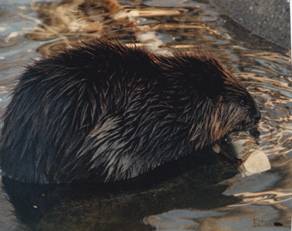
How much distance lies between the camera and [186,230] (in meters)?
3.64

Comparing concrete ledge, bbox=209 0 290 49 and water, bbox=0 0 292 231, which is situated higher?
concrete ledge, bbox=209 0 290 49

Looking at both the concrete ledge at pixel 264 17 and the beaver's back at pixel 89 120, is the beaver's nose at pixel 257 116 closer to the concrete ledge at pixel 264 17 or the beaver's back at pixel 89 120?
the beaver's back at pixel 89 120

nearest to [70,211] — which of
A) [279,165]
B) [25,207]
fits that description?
[25,207]

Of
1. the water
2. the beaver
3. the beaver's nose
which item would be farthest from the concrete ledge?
the beaver

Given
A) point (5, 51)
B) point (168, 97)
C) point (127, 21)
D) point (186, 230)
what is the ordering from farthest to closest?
1. point (127, 21)
2. point (5, 51)
3. point (168, 97)
4. point (186, 230)

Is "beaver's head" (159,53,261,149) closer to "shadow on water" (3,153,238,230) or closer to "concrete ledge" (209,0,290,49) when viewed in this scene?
"shadow on water" (3,153,238,230)

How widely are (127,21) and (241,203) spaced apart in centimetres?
260

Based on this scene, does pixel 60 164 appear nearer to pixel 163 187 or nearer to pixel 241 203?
pixel 163 187

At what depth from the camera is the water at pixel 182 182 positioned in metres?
3.75

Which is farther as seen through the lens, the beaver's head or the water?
the beaver's head

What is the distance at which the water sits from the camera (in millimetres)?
3754

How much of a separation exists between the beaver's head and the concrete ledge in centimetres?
124

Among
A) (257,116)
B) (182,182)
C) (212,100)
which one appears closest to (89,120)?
(182,182)

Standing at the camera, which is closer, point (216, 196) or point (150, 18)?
point (216, 196)
